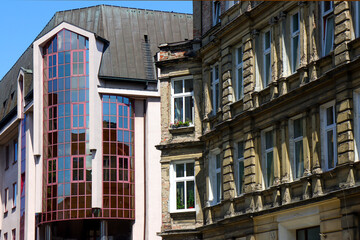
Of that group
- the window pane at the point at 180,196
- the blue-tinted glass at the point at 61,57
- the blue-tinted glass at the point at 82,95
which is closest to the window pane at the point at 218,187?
the window pane at the point at 180,196

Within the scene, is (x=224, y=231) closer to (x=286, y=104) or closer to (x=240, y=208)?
(x=240, y=208)

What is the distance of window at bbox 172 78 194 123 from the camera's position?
127 feet

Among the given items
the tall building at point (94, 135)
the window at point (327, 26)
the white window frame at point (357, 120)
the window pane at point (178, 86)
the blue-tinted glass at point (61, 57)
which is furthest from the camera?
the blue-tinted glass at point (61, 57)

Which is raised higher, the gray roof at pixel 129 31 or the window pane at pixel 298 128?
the gray roof at pixel 129 31

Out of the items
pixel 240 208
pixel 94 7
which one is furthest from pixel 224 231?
pixel 94 7

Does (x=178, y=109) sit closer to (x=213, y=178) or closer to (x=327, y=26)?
(x=213, y=178)

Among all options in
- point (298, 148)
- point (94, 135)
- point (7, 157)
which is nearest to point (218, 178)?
point (298, 148)

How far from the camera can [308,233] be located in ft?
91.1

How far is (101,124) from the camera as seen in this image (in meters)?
50.9

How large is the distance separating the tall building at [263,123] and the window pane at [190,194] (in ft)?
0.15

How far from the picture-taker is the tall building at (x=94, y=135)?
165ft

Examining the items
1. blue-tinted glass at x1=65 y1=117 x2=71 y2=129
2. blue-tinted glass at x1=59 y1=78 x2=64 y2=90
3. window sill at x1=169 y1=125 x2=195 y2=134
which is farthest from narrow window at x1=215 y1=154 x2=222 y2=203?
blue-tinted glass at x1=59 y1=78 x2=64 y2=90

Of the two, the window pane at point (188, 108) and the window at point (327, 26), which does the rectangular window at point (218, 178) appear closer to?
the window pane at point (188, 108)

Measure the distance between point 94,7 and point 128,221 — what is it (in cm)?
1486
